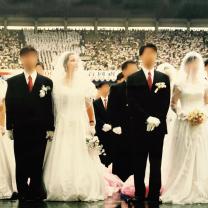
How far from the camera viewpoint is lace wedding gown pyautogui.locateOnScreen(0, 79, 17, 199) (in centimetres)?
718

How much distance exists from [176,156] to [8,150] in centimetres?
232

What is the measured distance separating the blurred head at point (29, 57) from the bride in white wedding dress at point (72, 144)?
41cm

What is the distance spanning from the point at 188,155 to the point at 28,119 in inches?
83.8

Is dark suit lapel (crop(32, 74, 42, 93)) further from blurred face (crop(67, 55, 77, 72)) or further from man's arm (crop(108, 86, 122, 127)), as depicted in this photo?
man's arm (crop(108, 86, 122, 127))

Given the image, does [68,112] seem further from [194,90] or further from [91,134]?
[194,90]

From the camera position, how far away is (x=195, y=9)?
36000 mm

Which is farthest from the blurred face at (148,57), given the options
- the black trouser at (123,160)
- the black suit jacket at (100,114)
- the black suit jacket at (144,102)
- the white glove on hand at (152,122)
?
the black suit jacket at (100,114)

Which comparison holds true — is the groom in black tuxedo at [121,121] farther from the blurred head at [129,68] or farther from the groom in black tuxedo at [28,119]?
the groom in black tuxedo at [28,119]

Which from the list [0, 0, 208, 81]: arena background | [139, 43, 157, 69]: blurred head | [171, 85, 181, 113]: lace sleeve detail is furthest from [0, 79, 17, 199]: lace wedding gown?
[0, 0, 208, 81]: arena background

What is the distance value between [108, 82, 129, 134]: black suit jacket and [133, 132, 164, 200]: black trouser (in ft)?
4.45

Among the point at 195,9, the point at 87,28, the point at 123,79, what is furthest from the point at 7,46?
the point at 123,79

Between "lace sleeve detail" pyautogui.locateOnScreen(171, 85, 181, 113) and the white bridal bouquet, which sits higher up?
"lace sleeve detail" pyautogui.locateOnScreen(171, 85, 181, 113)

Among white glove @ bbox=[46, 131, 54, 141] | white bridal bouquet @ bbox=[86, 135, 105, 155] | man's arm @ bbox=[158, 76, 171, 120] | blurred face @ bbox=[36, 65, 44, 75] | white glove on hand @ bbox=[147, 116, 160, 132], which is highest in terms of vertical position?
blurred face @ bbox=[36, 65, 44, 75]

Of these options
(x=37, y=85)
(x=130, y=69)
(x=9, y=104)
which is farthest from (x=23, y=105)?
(x=130, y=69)
